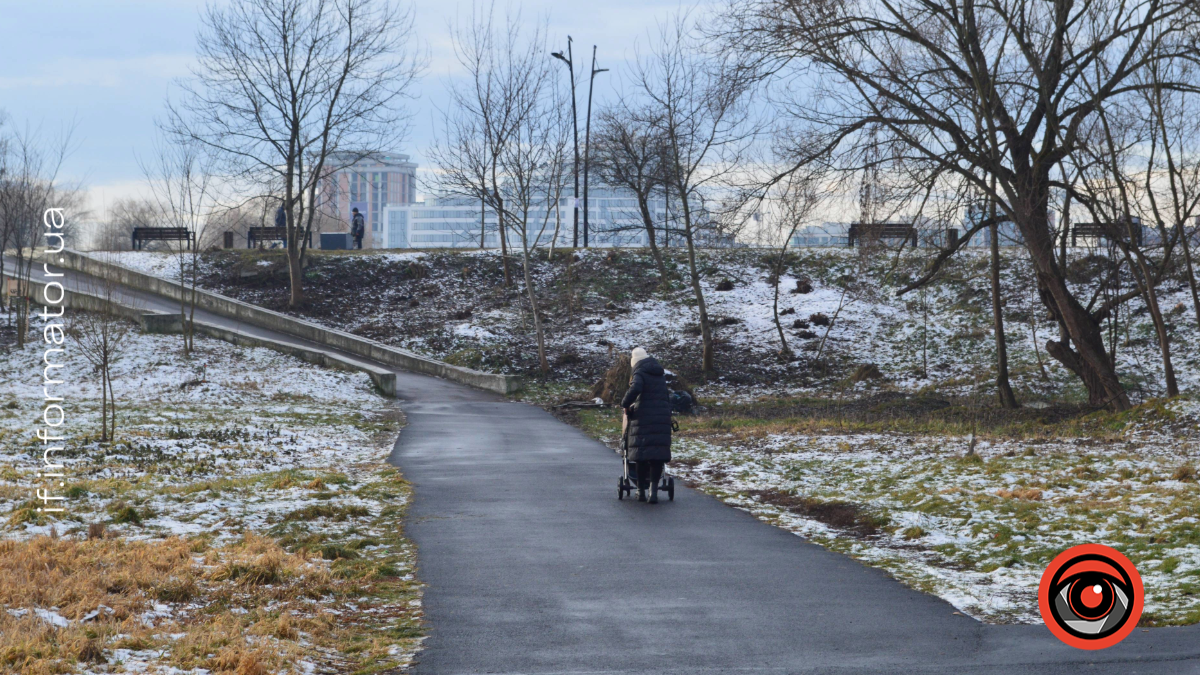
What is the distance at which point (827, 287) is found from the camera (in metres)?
40.4

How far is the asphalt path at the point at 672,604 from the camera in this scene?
5633 millimetres

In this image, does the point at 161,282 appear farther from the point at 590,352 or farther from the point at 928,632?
the point at 928,632

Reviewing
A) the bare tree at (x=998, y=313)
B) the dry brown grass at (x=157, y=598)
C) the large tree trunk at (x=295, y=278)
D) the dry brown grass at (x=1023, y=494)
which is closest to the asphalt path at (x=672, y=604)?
the dry brown grass at (x=157, y=598)

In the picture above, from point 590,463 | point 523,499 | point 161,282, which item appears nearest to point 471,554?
point 523,499

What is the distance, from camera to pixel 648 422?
456 inches

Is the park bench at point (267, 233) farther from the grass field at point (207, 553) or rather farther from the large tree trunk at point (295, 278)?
the grass field at point (207, 553)

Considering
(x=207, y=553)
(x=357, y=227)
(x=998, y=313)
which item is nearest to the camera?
(x=207, y=553)

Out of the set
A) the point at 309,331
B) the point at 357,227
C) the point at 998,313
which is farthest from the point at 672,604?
the point at 357,227

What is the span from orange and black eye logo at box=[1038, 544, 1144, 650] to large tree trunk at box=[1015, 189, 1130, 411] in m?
14.4

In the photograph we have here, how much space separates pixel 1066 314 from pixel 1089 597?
16.8 m

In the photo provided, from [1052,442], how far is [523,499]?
9238 mm

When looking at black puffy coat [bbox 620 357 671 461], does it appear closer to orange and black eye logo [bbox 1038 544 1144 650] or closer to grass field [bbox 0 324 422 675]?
grass field [bbox 0 324 422 675]

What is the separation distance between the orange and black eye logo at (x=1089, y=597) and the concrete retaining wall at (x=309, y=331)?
75.9ft

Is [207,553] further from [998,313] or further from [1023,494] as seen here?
[998,313]
